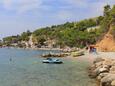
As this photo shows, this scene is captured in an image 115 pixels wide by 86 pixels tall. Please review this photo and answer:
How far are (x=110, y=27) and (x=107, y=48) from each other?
334 inches

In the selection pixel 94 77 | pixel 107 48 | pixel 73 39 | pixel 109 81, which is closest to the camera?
pixel 109 81

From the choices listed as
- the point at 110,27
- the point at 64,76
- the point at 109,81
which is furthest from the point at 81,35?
the point at 109,81

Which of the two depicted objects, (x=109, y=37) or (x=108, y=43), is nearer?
(x=108, y=43)

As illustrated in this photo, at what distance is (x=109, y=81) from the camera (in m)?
36.8

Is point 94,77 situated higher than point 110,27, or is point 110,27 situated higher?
point 110,27

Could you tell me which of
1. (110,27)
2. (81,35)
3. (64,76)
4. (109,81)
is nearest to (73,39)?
(81,35)

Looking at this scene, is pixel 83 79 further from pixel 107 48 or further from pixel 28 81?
pixel 107 48

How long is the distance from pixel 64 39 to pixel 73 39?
10.0m

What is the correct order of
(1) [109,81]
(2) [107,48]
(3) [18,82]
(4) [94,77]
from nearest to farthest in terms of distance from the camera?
(1) [109,81]
(3) [18,82]
(4) [94,77]
(2) [107,48]

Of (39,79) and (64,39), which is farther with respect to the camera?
(64,39)

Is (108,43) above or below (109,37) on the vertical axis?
below

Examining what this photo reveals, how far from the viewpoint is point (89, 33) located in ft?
612

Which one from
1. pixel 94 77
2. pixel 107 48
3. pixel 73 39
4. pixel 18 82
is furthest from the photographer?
pixel 73 39

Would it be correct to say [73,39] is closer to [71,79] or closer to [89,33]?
[89,33]
